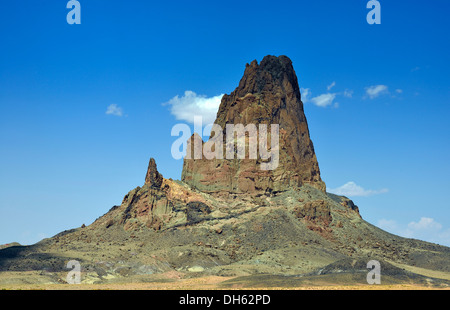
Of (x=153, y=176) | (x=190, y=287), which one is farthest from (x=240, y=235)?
(x=190, y=287)

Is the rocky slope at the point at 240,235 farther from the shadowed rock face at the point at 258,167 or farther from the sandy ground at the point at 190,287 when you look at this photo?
the sandy ground at the point at 190,287

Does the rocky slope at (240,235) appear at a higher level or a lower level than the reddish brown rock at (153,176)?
lower

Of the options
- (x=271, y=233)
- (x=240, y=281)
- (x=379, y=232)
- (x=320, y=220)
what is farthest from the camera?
(x=379, y=232)

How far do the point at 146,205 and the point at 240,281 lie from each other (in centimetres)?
7662

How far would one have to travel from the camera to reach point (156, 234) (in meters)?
163

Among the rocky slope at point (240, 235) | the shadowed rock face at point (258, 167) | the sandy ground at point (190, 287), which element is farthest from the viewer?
the shadowed rock face at point (258, 167)

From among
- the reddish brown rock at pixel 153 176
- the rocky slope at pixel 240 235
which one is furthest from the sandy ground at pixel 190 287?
the reddish brown rock at pixel 153 176

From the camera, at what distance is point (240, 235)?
15762cm

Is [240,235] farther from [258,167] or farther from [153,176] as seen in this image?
[153,176]

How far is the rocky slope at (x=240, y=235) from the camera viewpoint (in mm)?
125812

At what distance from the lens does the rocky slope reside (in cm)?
12581

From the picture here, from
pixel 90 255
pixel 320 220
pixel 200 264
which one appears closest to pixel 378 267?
pixel 200 264

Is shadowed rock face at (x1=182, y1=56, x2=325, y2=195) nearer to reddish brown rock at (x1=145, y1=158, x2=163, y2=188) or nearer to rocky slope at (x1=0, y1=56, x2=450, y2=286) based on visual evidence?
rocky slope at (x1=0, y1=56, x2=450, y2=286)
